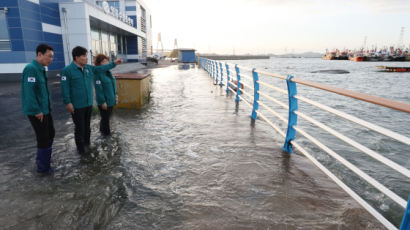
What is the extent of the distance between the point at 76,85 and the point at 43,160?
1.22 metres

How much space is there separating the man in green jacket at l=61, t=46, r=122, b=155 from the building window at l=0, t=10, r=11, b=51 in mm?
14598

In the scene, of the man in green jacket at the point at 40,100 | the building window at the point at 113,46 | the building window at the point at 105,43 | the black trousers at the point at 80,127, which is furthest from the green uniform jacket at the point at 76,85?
the building window at the point at 113,46

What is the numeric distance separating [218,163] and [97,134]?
279 cm

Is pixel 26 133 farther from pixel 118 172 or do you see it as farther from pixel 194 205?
pixel 194 205

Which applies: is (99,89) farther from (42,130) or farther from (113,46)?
(113,46)

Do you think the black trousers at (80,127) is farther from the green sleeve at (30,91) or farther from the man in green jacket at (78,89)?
the green sleeve at (30,91)

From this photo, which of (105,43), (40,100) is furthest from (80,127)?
(105,43)

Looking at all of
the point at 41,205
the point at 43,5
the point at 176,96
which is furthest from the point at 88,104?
the point at 43,5

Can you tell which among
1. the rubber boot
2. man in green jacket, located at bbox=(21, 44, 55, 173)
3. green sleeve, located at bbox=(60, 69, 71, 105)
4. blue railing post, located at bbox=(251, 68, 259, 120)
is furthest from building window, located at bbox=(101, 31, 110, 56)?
the rubber boot

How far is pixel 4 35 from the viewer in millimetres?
14336

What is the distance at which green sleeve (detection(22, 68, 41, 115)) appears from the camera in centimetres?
299

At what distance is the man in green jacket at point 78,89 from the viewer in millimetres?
3720

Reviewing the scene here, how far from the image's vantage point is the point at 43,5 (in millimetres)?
16047

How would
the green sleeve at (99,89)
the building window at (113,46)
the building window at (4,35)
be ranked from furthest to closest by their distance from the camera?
1. the building window at (113,46)
2. the building window at (4,35)
3. the green sleeve at (99,89)
